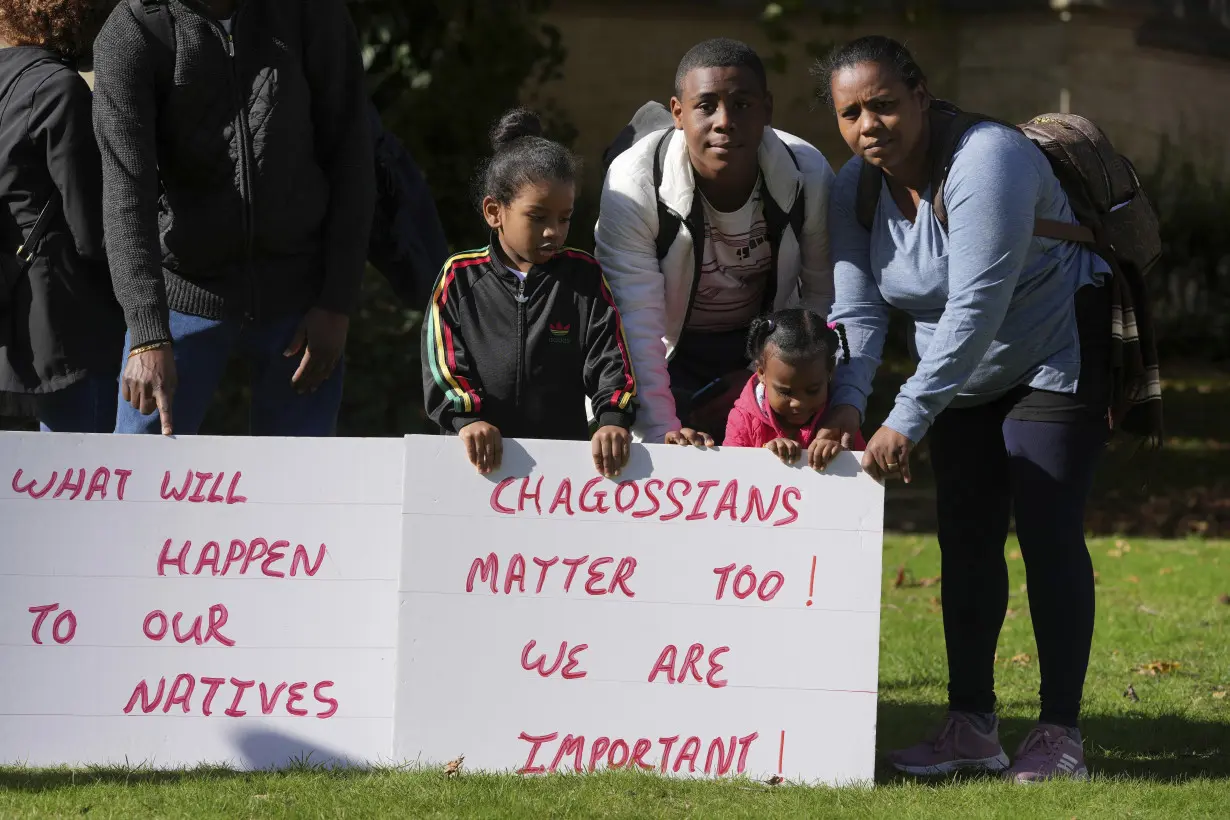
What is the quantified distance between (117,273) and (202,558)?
2.58 ft

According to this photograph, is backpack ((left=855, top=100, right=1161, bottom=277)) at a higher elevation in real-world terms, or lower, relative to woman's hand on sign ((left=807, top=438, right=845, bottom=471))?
higher

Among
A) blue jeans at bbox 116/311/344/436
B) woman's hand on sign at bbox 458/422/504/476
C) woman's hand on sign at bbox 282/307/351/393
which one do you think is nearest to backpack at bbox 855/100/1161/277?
woman's hand on sign at bbox 458/422/504/476

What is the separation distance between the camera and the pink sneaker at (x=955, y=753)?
445 cm

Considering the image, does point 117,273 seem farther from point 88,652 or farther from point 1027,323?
point 1027,323

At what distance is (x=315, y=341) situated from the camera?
4328 millimetres

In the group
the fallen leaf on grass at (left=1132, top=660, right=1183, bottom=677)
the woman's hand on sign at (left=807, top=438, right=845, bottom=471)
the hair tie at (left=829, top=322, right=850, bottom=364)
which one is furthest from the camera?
the fallen leaf on grass at (left=1132, top=660, right=1183, bottom=677)

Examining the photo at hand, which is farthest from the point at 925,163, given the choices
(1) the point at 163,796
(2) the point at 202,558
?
(1) the point at 163,796

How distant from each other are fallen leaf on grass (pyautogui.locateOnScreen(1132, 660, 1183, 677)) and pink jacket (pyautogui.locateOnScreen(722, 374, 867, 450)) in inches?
92.0

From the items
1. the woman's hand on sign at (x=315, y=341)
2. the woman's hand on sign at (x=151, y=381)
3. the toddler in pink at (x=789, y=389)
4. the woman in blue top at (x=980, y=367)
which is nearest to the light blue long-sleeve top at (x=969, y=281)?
the woman in blue top at (x=980, y=367)

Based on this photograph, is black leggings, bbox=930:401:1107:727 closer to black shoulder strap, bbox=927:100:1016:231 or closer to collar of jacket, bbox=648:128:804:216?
black shoulder strap, bbox=927:100:1016:231

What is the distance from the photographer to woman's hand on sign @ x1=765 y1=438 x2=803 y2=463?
13.3ft

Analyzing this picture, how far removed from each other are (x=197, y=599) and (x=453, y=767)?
822mm

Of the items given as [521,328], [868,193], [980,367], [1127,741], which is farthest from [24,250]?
[1127,741]

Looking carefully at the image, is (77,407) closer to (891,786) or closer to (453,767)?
(453,767)
